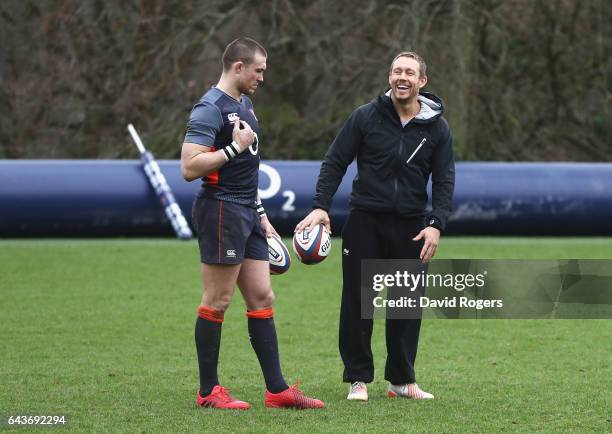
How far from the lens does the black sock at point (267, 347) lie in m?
6.48

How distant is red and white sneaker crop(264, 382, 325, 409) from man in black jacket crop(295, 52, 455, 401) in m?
0.36

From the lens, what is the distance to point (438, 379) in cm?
745

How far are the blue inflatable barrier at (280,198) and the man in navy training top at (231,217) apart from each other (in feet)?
29.5

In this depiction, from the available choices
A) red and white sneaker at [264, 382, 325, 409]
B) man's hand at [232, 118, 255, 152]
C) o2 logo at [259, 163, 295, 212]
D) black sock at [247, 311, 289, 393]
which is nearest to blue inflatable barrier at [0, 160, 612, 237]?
o2 logo at [259, 163, 295, 212]

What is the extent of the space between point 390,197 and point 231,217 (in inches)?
35.1

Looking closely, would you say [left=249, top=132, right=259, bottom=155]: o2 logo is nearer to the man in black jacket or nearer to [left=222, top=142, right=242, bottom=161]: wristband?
[left=222, top=142, right=242, bottom=161]: wristband

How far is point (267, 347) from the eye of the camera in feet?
21.4

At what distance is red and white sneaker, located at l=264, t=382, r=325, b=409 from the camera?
21.0ft

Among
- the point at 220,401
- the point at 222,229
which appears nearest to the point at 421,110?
the point at 222,229

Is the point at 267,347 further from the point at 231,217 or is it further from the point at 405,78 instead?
the point at 405,78

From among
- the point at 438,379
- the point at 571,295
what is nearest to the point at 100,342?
the point at 438,379

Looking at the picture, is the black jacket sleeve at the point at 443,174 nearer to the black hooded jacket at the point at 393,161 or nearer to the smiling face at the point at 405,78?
the black hooded jacket at the point at 393,161

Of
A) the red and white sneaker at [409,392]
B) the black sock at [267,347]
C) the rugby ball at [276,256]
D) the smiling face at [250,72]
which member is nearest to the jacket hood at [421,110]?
the smiling face at [250,72]

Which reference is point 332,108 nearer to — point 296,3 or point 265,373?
point 296,3
